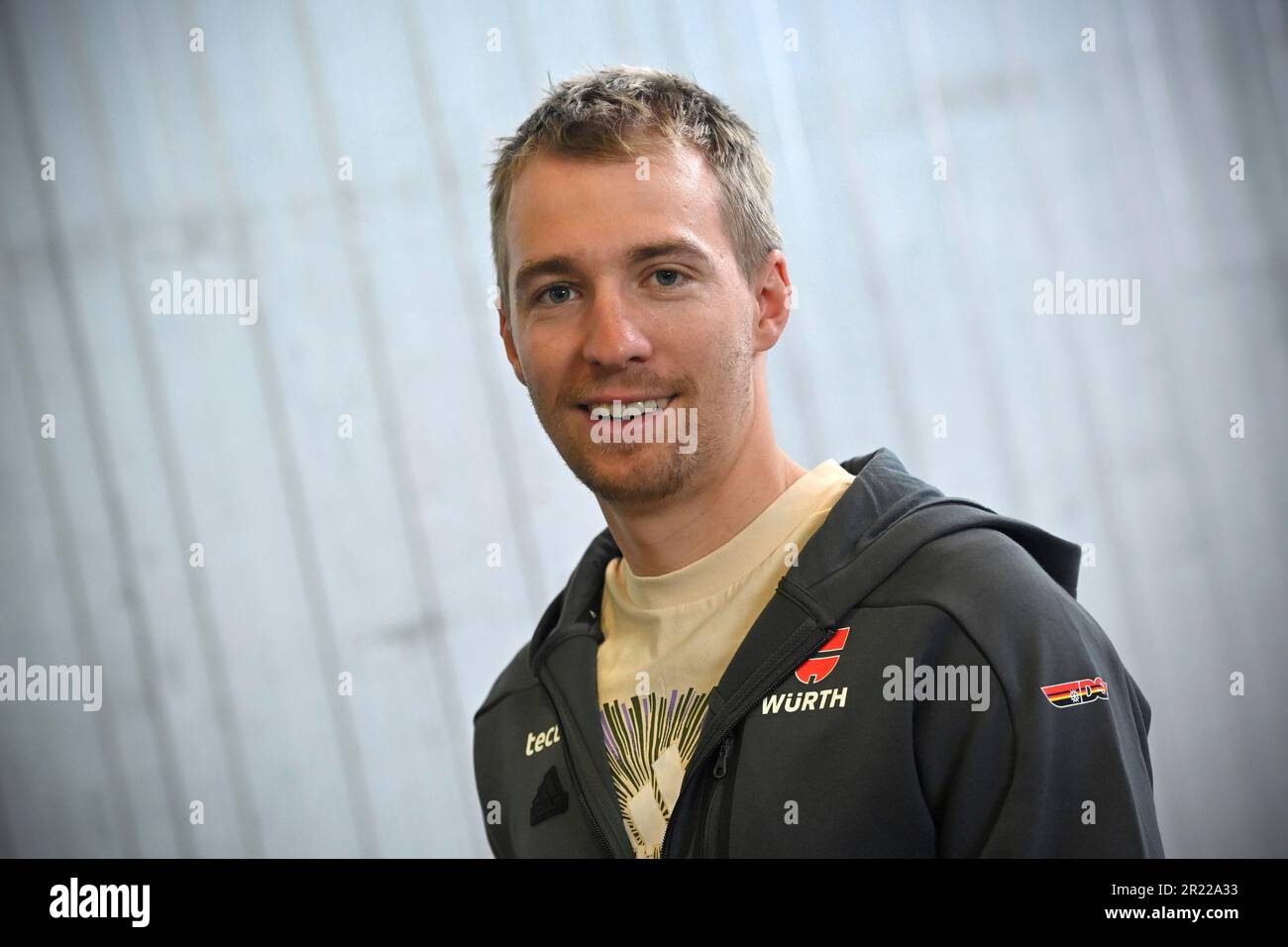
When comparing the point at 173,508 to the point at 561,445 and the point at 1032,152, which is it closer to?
the point at 561,445

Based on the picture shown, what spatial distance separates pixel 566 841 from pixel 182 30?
8.14 feet

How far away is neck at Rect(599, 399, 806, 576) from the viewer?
63.1 inches

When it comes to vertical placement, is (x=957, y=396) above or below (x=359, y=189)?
below

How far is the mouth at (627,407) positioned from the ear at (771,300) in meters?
0.22

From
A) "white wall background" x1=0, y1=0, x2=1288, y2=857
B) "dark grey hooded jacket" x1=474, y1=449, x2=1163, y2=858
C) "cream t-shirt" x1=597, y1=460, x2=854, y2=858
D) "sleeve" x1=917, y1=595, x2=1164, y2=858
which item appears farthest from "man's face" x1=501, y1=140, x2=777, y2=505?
"white wall background" x1=0, y1=0, x2=1288, y2=857

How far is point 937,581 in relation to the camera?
4.54 ft

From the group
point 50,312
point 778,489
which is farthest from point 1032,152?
point 50,312

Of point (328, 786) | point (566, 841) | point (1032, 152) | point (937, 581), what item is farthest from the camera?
point (328, 786)

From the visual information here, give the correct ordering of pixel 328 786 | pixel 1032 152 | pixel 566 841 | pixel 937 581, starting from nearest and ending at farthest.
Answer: pixel 937 581, pixel 566 841, pixel 1032 152, pixel 328 786

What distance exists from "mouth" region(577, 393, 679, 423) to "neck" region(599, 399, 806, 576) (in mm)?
131

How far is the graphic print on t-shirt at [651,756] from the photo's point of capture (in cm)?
150

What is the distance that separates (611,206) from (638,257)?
3.2 inches
